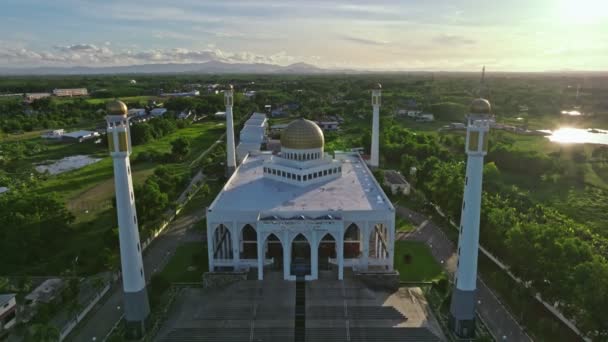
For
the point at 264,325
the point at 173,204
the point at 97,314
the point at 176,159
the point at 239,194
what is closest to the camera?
the point at 264,325

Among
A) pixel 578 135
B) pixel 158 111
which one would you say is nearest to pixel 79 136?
pixel 158 111

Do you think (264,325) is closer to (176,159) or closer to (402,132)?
(176,159)

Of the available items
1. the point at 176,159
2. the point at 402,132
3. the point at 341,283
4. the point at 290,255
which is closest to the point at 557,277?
→ the point at 341,283

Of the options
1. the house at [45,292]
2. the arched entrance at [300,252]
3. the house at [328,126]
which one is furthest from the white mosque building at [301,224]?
the house at [328,126]

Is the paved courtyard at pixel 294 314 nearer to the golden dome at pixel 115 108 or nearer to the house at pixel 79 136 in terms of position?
the golden dome at pixel 115 108

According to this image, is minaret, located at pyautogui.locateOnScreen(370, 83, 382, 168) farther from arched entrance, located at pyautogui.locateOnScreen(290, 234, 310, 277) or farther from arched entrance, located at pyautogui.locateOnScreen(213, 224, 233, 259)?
arched entrance, located at pyautogui.locateOnScreen(213, 224, 233, 259)

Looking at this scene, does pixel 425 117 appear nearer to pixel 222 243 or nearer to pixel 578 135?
pixel 578 135
